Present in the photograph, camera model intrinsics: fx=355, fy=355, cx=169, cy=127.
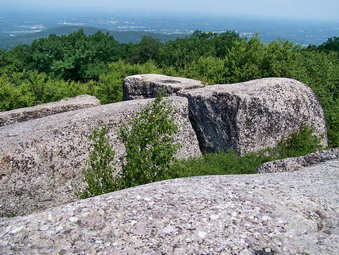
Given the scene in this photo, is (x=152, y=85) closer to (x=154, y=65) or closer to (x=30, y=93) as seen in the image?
(x=30, y=93)

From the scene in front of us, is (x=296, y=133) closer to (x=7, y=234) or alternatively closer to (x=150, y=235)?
(x=150, y=235)

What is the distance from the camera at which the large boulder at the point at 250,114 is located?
1619 cm

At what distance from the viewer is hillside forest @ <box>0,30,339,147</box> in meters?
23.5

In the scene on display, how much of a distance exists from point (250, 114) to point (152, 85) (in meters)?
7.39

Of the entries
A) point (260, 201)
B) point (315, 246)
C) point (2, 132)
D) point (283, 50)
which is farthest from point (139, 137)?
point (283, 50)

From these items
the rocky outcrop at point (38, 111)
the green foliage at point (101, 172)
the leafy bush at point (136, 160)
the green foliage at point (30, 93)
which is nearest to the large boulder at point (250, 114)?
the rocky outcrop at point (38, 111)

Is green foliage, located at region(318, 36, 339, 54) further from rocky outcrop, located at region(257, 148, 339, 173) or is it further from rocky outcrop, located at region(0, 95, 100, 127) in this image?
rocky outcrop, located at region(257, 148, 339, 173)

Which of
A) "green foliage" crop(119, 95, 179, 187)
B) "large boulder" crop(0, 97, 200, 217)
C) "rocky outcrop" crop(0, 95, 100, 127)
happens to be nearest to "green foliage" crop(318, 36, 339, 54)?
"rocky outcrop" crop(0, 95, 100, 127)

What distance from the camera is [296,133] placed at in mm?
17047

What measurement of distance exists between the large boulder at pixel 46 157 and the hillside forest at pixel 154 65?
1092 centimetres

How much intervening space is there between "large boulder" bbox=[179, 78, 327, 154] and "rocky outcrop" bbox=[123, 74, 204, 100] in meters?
2.25

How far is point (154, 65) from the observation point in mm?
41750

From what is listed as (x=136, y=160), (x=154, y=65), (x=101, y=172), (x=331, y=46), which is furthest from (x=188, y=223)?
(x=331, y=46)

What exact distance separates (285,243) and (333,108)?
54.8ft
